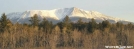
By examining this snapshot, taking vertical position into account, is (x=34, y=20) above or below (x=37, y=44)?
above

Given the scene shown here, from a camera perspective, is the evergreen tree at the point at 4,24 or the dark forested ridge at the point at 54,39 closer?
the dark forested ridge at the point at 54,39

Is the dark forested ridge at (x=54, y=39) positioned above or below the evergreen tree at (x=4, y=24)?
below

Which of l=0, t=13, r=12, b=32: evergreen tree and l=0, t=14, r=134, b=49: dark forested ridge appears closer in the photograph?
l=0, t=14, r=134, b=49: dark forested ridge

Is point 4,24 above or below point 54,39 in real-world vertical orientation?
above

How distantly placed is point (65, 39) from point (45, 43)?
3483 millimetres

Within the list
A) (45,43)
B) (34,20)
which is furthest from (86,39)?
(34,20)

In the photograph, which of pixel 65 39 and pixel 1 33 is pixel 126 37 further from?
pixel 1 33

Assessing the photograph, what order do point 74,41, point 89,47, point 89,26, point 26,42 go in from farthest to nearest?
point 89,26, point 74,41, point 26,42, point 89,47

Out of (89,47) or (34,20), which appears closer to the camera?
(89,47)

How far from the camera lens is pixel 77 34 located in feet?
152

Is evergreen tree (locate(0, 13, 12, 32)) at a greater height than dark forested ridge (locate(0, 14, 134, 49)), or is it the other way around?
evergreen tree (locate(0, 13, 12, 32))

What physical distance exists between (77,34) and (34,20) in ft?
42.2

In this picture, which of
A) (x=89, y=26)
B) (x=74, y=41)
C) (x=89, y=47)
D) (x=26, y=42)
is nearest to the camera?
(x=89, y=47)

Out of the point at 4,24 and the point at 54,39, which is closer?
the point at 54,39
